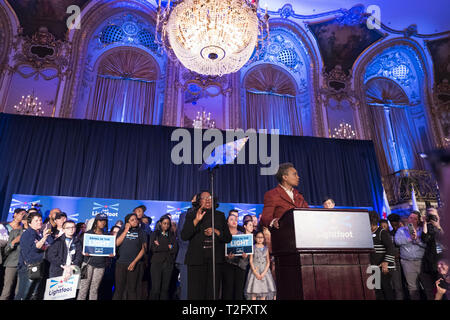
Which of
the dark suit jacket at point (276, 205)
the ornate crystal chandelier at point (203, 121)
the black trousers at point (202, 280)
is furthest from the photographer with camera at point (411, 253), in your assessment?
the ornate crystal chandelier at point (203, 121)

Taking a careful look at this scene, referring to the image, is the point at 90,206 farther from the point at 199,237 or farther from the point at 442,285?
the point at 442,285

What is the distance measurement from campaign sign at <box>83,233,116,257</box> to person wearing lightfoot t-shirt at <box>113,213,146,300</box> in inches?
8.2

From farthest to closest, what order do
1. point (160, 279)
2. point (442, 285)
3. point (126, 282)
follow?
point (160, 279) → point (126, 282) → point (442, 285)

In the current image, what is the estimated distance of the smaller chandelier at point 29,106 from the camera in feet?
28.0

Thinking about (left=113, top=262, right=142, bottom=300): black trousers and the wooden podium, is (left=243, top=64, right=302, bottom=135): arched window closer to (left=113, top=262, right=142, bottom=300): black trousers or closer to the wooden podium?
(left=113, top=262, right=142, bottom=300): black trousers

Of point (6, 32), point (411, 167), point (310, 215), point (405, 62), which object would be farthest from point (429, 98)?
point (6, 32)

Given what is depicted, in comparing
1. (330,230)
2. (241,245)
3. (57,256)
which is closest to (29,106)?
(57,256)

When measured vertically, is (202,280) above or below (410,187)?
below

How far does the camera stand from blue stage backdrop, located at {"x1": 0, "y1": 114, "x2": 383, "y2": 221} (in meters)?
7.86

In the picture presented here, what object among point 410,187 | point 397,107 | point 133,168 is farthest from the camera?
point 397,107

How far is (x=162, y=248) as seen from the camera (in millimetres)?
5266

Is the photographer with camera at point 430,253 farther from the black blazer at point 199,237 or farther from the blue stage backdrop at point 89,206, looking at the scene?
the blue stage backdrop at point 89,206

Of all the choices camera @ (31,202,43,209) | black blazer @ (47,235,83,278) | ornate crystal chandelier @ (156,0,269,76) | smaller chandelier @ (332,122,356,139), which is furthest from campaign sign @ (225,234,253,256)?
smaller chandelier @ (332,122,356,139)

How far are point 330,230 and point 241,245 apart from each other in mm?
2677
